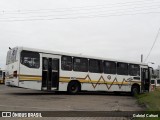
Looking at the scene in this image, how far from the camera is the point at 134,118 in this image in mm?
12289

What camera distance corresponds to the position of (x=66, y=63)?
24594 mm

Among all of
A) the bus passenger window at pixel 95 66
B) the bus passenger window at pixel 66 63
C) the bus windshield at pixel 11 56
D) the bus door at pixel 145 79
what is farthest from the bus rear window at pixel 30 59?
the bus door at pixel 145 79

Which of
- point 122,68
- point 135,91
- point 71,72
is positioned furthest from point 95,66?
point 135,91

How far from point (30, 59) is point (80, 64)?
15.5 feet

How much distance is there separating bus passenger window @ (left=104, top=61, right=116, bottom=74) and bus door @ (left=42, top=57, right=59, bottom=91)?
208 inches

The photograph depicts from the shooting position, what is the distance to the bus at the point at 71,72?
864 inches

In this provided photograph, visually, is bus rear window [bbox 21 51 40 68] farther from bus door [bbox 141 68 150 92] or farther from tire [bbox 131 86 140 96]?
bus door [bbox 141 68 150 92]

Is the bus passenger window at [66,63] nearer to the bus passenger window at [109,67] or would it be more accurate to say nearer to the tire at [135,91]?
the bus passenger window at [109,67]

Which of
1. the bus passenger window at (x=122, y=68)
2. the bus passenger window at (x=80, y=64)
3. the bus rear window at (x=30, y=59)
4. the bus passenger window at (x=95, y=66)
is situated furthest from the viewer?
the bus passenger window at (x=122, y=68)

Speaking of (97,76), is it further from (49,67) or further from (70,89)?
(49,67)

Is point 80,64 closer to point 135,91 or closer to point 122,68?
point 122,68

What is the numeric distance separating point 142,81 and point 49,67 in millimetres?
10472

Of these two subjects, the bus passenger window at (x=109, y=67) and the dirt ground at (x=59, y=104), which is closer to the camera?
the dirt ground at (x=59, y=104)

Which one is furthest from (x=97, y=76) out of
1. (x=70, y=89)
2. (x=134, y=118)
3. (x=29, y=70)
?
(x=134, y=118)
